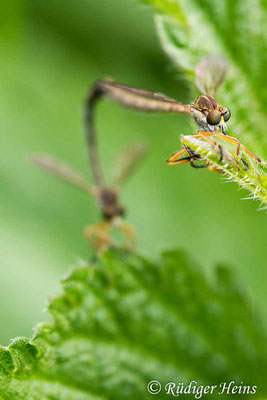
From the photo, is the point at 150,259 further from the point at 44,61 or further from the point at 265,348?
the point at 44,61

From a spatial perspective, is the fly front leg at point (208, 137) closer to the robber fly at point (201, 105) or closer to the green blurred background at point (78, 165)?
the robber fly at point (201, 105)

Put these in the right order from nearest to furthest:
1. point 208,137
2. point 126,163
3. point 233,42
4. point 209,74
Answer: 1. point 208,137
2. point 209,74
3. point 233,42
4. point 126,163

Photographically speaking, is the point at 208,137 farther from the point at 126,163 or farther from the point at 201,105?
the point at 126,163

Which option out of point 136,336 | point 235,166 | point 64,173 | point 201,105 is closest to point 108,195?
point 64,173

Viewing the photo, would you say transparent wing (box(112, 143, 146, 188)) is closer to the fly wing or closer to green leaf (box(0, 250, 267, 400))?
green leaf (box(0, 250, 267, 400))

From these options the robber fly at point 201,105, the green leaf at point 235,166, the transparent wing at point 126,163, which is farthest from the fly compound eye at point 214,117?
the transparent wing at point 126,163

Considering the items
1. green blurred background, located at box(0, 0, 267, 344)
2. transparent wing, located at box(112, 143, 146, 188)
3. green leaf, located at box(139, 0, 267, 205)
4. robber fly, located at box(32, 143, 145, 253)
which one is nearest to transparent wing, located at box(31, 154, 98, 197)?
robber fly, located at box(32, 143, 145, 253)

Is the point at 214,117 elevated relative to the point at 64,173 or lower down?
lower down

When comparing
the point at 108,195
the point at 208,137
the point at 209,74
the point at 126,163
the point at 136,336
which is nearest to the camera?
the point at 208,137
